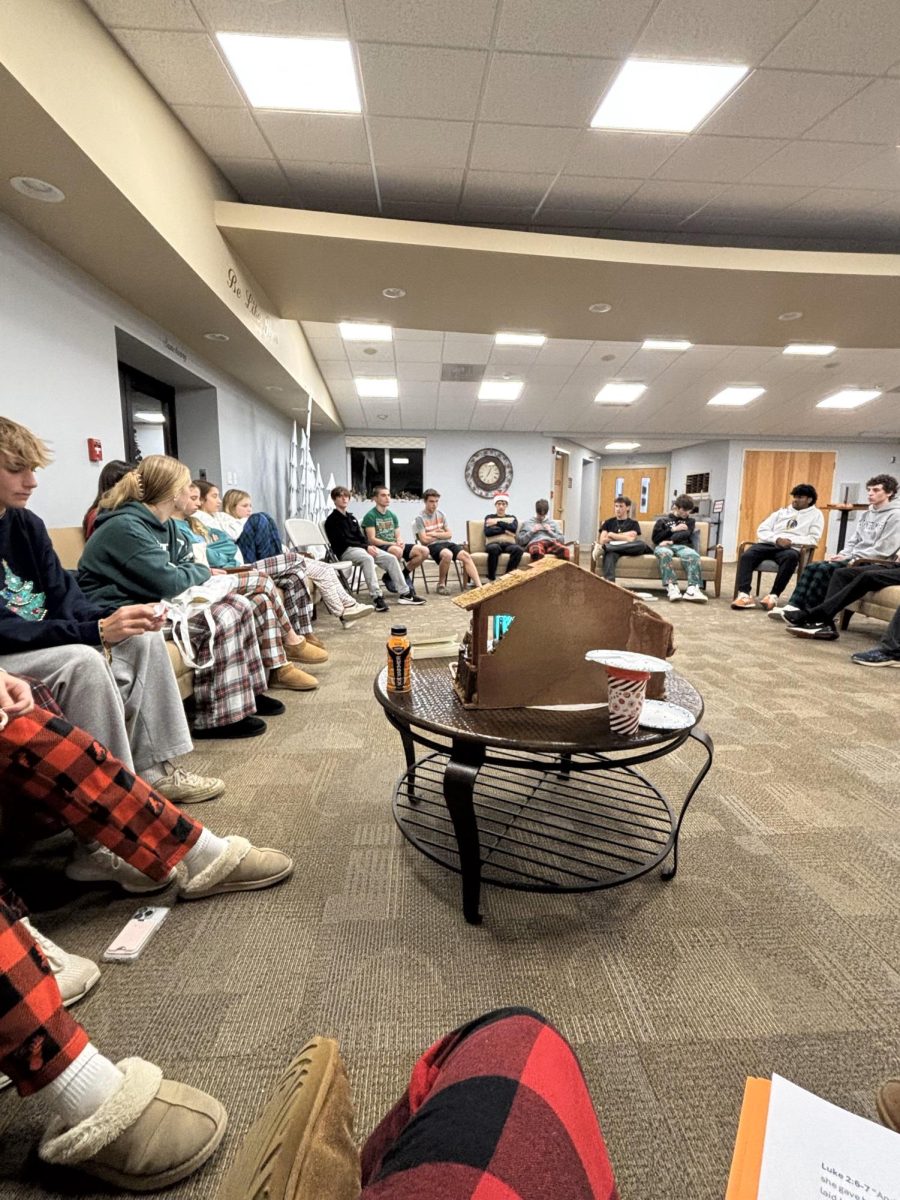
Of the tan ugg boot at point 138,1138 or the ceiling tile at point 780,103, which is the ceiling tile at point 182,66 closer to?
the ceiling tile at point 780,103

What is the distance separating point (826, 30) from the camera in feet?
6.96

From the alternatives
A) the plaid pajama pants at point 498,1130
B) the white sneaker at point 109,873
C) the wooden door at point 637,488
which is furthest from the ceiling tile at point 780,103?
the wooden door at point 637,488

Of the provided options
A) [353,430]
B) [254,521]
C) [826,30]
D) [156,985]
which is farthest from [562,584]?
[353,430]

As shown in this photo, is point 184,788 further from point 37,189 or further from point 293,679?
point 37,189

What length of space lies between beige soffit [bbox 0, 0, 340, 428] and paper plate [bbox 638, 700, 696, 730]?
8.45 feet

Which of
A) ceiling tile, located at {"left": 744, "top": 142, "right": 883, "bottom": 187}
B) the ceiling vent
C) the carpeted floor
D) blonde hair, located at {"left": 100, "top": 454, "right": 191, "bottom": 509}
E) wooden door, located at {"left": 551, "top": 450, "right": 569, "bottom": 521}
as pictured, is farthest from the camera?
wooden door, located at {"left": 551, "top": 450, "right": 569, "bottom": 521}

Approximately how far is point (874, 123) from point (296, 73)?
2739mm

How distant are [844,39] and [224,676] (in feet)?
11.6

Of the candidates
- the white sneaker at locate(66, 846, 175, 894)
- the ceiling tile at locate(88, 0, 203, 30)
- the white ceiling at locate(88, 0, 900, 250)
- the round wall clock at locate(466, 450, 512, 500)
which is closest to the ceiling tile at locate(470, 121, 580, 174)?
the white ceiling at locate(88, 0, 900, 250)

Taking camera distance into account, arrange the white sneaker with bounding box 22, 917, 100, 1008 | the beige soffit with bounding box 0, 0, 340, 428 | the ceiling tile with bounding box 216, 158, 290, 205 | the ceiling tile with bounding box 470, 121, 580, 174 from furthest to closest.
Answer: the ceiling tile with bounding box 216, 158, 290, 205
the ceiling tile with bounding box 470, 121, 580, 174
the beige soffit with bounding box 0, 0, 340, 428
the white sneaker with bounding box 22, 917, 100, 1008

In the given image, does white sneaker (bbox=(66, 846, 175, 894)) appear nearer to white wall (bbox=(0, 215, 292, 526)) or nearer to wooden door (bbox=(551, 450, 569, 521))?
white wall (bbox=(0, 215, 292, 526))

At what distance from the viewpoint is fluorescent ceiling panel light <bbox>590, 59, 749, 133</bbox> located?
232 centimetres

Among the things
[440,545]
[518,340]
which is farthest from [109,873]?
[518,340]

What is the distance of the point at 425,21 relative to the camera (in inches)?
82.0
